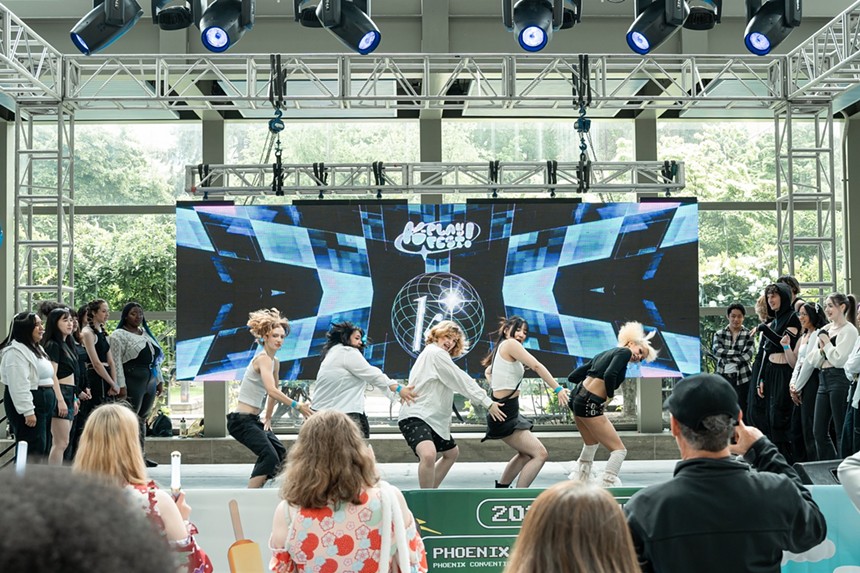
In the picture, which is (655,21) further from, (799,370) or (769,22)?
(799,370)

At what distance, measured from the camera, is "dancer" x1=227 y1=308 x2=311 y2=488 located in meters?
7.12

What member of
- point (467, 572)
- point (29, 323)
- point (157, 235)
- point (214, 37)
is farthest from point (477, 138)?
point (467, 572)

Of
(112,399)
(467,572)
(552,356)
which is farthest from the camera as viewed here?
(552,356)

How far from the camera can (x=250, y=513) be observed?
488 cm

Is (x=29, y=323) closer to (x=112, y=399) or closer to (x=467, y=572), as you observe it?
(x=112, y=399)

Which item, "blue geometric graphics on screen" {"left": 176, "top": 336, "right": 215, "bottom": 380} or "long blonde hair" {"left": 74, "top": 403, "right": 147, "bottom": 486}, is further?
"blue geometric graphics on screen" {"left": 176, "top": 336, "right": 215, "bottom": 380}

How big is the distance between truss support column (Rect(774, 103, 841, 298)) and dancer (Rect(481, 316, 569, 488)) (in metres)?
4.08

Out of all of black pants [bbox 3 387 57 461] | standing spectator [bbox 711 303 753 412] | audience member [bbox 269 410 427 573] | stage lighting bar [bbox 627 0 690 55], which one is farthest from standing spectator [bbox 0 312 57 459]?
standing spectator [bbox 711 303 753 412]

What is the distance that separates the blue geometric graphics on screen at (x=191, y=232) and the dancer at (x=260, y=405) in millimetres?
4301

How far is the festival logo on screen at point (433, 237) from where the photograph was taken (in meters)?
11.6

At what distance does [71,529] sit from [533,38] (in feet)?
25.2

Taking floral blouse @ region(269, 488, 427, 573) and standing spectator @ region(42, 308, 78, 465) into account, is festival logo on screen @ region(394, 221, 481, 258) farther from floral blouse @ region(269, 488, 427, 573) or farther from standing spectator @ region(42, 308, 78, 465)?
floral blouse @ region(269, 488, 427, 573)

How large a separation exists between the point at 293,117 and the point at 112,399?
201 inches

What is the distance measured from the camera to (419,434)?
7.59 meters
